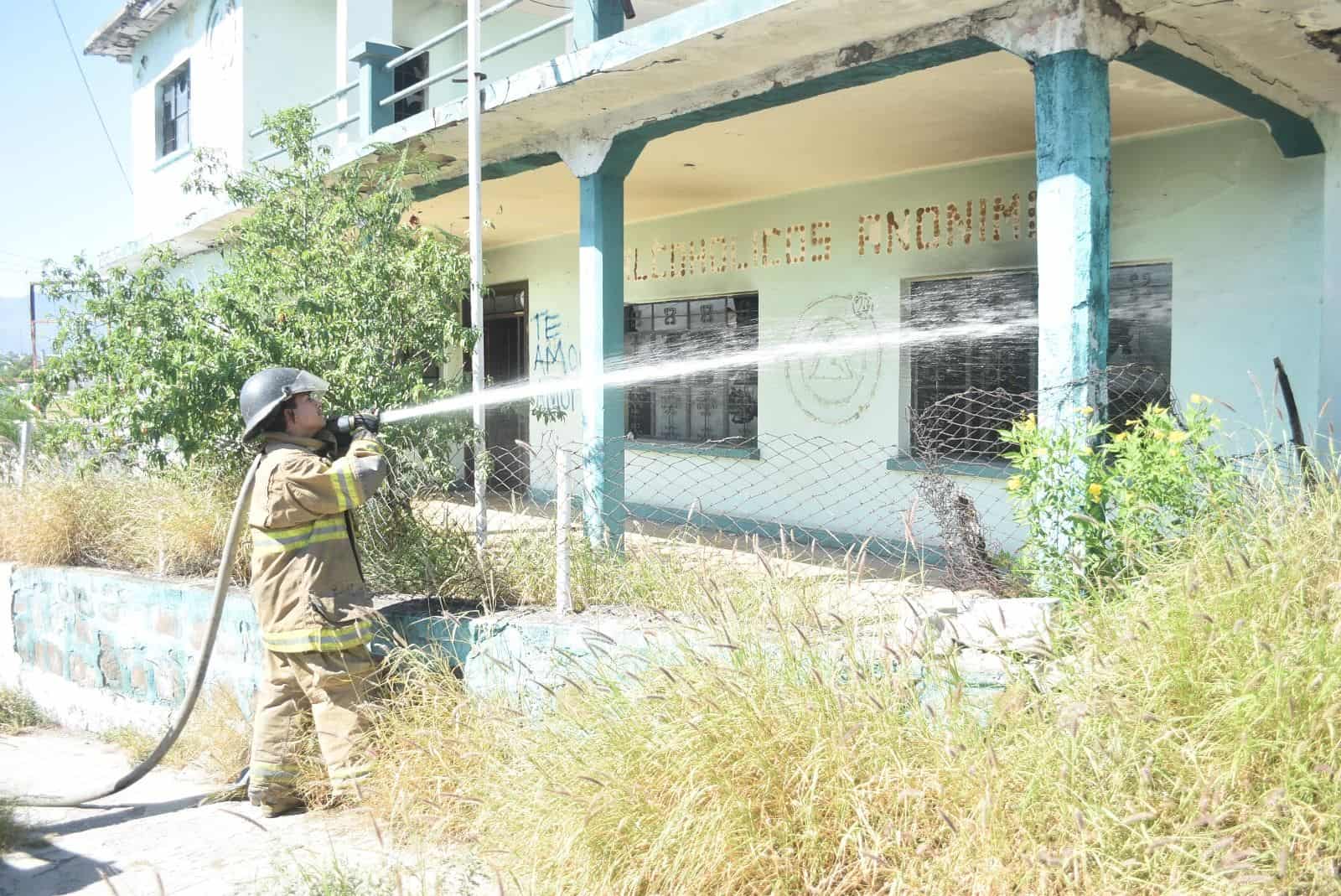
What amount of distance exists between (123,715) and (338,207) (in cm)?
317

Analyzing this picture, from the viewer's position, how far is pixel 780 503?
9102mm

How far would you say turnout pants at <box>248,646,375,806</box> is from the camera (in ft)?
13.7

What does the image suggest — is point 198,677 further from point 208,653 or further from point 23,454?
point 23,454

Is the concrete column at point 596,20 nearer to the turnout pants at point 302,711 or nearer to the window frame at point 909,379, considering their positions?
the window frame at point 909,379

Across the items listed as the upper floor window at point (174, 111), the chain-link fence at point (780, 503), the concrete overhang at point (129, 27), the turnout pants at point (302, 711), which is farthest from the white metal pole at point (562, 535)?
the concrete overhang at point (129, 27)

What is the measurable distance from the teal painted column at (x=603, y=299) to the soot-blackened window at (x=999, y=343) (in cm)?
213

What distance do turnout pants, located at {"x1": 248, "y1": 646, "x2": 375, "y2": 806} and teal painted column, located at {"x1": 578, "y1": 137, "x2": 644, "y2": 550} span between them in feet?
8.92

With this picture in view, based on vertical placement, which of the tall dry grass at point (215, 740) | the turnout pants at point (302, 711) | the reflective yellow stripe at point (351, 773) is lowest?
the tall dry grass at point (215, 740)

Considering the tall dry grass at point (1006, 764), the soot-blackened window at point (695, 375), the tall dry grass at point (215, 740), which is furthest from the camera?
the soot-blackened window at point (695, 375)

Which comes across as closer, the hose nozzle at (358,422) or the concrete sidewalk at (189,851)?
the concrete sidewalk at (189,851)

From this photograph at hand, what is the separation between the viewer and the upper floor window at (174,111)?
42.9 ft

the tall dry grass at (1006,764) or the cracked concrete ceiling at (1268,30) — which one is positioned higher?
the cracked concrete ceiling at (1268,30)

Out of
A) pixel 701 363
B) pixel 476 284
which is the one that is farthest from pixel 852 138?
pixel 701 363

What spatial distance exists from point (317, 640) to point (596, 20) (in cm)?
397
